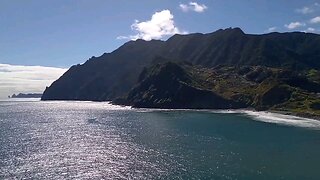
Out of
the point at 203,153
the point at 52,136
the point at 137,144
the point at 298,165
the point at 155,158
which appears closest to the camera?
the point at 298,165

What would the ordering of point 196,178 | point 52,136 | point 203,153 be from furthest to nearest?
point 52,136 < point 203,153 < point 196,178

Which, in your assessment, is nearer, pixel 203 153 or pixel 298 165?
pixel 298 165

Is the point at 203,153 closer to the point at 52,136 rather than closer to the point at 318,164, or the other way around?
the point at 318,164

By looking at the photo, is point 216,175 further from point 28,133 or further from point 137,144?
point 28,133

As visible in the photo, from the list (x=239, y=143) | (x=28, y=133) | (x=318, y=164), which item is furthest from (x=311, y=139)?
(x=28, y=133)

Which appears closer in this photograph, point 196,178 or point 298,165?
point 196,178

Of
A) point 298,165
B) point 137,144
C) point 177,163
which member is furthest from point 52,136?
point 298,165
